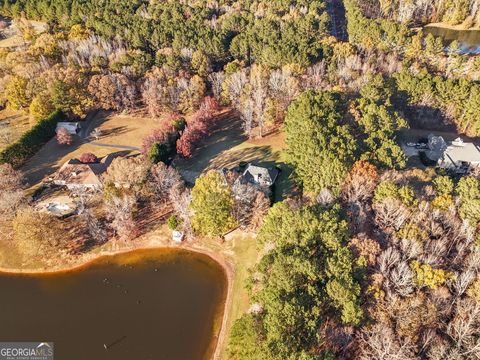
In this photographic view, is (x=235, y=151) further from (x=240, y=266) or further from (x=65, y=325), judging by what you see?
(x=65, y=325)

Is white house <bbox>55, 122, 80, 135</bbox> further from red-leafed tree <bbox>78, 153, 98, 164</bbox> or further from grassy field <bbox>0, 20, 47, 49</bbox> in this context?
grassy field <bbox>0, 20, 47, 49</bbox>

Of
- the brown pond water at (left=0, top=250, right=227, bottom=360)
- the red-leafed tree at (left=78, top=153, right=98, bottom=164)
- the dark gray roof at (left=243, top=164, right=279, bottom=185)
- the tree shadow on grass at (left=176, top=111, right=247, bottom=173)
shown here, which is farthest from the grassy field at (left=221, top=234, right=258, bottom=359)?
the red-leafed tree at (left=78, top=153, right=98, bottom=164)

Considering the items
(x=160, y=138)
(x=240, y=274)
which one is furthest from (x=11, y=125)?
(x=240, y=274)

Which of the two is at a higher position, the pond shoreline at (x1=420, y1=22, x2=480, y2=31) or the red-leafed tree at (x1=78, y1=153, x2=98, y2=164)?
the pond shoreline at (x1=420, y1=22, x2=480, y2=31)

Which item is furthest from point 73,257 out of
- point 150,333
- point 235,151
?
point 235,151

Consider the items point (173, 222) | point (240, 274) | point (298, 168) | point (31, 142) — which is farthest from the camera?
point (31, 142)

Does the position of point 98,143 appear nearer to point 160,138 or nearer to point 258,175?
point 160,138

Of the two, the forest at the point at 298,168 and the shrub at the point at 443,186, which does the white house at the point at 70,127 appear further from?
the shrub at the point at 443,186
